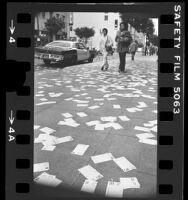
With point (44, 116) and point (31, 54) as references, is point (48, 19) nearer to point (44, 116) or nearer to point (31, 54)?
point (31, 54)

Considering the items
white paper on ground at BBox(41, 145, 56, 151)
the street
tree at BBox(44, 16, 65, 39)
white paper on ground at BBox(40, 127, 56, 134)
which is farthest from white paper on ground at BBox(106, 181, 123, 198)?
white paper on ground at BBox(40, 127, 56, 134)

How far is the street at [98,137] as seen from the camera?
2262 mm

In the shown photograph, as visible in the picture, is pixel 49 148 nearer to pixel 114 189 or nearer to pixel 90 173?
pixel 90 173

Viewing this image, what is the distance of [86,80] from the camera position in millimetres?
7090

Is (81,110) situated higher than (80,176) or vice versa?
(81,110)

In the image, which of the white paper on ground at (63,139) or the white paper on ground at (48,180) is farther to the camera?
the white paper on ground at (63,139)

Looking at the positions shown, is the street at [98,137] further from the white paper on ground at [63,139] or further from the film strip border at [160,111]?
the film strip border at [160,111]

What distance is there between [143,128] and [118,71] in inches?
204

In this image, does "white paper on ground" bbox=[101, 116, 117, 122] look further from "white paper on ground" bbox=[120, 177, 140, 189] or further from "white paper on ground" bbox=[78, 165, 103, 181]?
"white paper on ground" bbox=[120, 177, 140, 189]

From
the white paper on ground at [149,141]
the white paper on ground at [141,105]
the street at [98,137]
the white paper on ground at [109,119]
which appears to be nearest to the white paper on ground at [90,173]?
the street at [98,137]

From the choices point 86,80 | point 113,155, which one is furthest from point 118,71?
point 113,155

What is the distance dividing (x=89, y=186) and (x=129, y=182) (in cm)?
32

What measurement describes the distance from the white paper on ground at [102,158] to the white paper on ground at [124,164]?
0.23 feet

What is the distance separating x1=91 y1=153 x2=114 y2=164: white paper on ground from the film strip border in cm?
130
